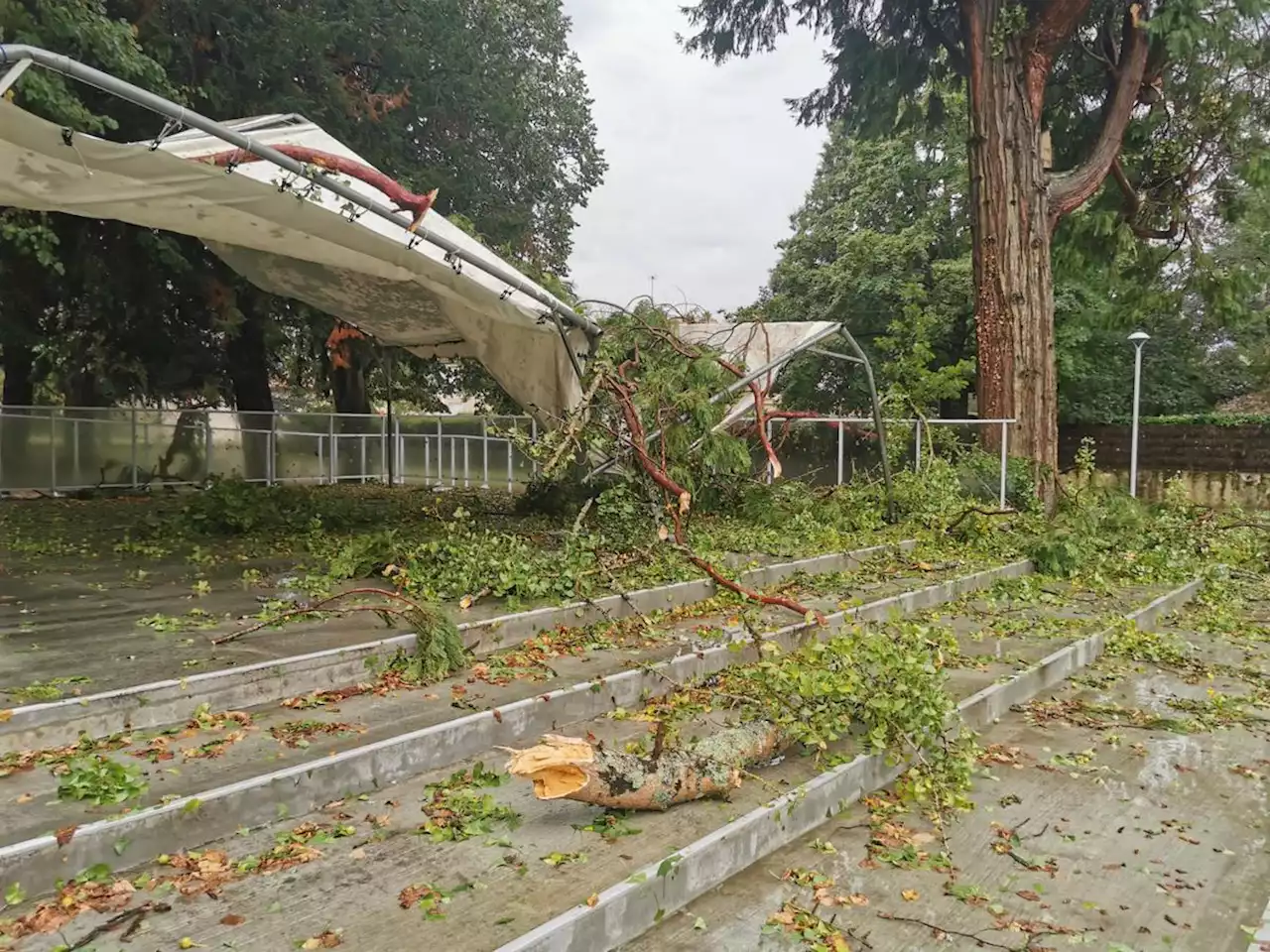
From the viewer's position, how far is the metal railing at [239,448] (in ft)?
47.4

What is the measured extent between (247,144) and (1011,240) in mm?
11353

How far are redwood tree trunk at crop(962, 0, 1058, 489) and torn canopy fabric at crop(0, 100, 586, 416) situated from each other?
740 cm

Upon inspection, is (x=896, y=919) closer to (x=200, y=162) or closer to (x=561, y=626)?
(x=561, y=626)

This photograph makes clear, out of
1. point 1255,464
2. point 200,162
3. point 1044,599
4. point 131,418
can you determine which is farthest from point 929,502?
point 131,418

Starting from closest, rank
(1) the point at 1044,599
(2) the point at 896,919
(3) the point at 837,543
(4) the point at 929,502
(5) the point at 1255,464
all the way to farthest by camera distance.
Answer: (2) the point at 896,919
(1) the point at 1044,599
(3) the point at 837,543
(4) the point at 929,502
(5) the point at 1255,464

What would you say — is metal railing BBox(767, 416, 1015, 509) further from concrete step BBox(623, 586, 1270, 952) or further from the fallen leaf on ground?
the fallen leaf on ground

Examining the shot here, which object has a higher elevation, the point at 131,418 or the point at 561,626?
the point at 131,418

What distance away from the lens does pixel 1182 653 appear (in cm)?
653

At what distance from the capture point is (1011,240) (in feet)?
43.9

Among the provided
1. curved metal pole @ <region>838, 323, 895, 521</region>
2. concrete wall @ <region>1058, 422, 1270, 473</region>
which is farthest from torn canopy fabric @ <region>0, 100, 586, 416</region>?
concrete wall @ <region>1058, 422, 1270, 473</region>

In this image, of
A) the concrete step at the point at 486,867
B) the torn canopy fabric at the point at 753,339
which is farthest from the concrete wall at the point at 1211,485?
the concrete step at the point at 486,867

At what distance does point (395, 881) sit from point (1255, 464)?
2180 centimetres

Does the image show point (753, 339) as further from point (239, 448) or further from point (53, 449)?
point (53, 449)

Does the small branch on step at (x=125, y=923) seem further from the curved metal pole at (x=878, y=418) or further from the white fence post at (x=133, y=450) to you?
the white fence post at (x=133, y=450)
